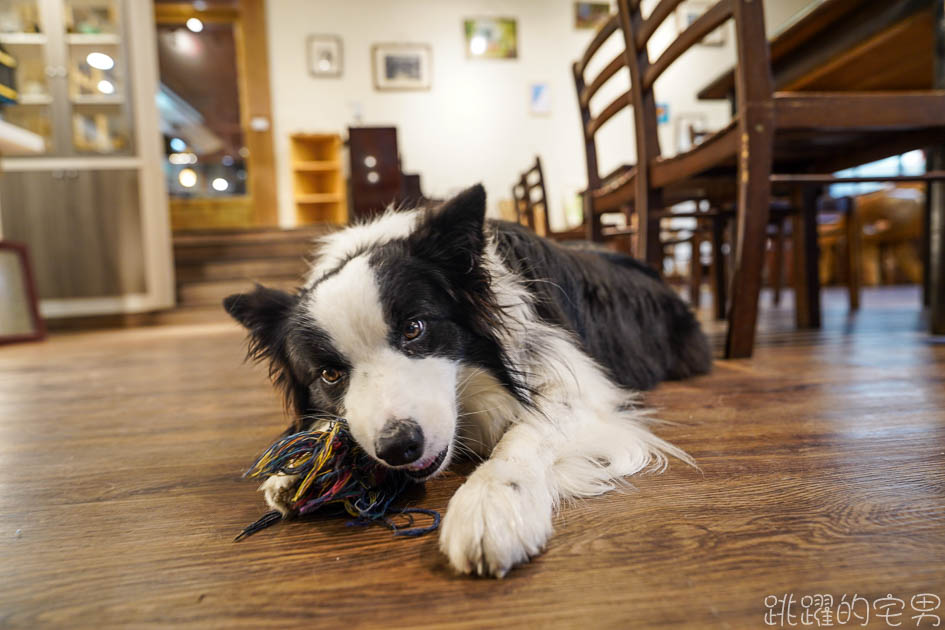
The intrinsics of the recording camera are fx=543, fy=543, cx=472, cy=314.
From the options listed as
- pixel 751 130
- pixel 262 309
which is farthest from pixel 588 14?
pixel 262 309

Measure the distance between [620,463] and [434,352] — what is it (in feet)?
1.37

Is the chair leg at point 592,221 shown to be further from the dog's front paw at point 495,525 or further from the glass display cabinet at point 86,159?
the glass display cabinet at point 86,159

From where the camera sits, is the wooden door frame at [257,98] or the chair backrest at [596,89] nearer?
the chair backrest at [596,89]

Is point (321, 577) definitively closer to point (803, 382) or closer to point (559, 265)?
point (559, 265)

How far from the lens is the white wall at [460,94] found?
27.7ft

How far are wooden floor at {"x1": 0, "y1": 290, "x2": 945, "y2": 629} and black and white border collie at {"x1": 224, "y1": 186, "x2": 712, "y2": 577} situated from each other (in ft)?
0.22

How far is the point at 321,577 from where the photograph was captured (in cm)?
71

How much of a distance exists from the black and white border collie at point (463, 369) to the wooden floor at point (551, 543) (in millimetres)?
68

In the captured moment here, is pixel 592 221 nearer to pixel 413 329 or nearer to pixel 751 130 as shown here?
pixel 751 130

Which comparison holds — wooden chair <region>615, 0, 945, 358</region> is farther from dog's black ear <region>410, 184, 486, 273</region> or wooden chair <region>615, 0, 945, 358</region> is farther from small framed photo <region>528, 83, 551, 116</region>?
small framed photo <region>528, 83, 551, 116</region>

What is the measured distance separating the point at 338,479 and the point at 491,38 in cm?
911

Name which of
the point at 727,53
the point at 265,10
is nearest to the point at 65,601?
the point at 265,10

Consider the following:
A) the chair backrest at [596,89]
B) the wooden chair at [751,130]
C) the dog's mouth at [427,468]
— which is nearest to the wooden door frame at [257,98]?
the chair backrest at [596,89]

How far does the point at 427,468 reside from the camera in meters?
0.92
